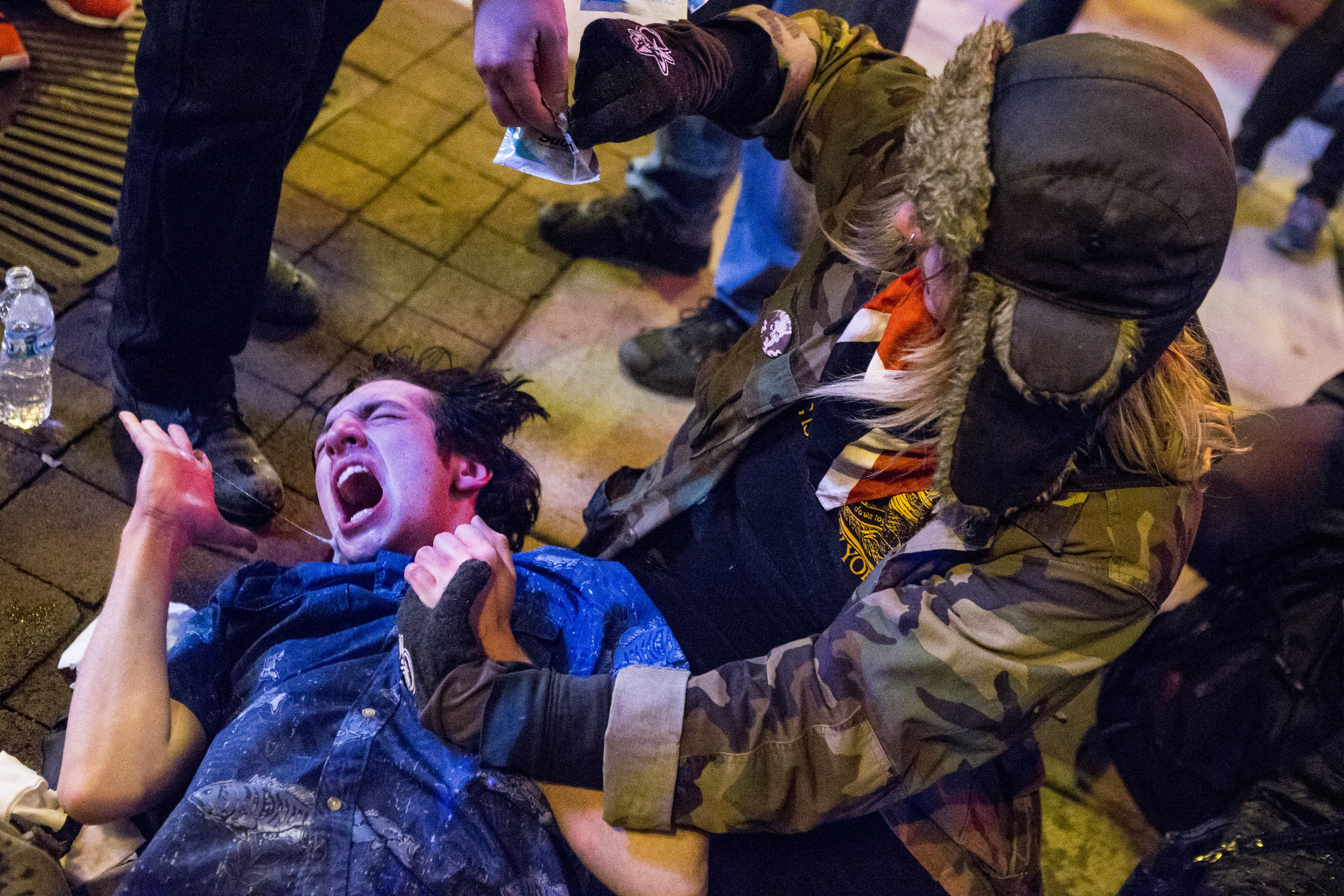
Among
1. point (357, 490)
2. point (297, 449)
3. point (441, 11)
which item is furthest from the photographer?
point (441, 11)

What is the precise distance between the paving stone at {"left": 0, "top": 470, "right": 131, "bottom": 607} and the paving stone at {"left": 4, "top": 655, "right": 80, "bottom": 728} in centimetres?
21

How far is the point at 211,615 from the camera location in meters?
2.13

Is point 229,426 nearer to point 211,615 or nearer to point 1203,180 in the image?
point 211,615

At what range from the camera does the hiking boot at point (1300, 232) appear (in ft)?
17.8

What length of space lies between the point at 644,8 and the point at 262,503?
1671mm

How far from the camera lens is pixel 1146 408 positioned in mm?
1591

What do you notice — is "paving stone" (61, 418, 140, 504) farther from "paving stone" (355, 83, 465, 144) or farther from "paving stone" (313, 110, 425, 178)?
"paving stone" (355, 83, 465, 144)

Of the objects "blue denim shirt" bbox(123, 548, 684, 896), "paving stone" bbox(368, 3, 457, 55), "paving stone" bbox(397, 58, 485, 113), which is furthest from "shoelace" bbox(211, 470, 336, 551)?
"paving stone" bbox(368, 3, 457, 55)

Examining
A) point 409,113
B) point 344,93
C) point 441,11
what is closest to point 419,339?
point 409,113

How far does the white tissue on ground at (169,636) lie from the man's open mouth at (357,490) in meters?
0.41

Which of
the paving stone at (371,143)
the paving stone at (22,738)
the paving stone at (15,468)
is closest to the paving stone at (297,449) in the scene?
the paving stone at (15,468)

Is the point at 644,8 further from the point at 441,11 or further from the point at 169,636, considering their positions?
the point at 441,11

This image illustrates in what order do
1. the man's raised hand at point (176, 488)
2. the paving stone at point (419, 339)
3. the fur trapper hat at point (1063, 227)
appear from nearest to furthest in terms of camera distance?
the fur trapper hat at point (1063, 227) < the man's raised hand at point (176, 488) < the paving stone at point (419, 339)

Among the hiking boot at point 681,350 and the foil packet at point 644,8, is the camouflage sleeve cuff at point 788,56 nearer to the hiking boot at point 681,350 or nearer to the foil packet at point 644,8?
the foil packet at point 644,8
